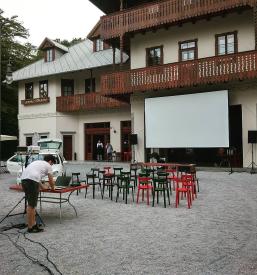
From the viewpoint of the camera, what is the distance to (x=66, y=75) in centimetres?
3072

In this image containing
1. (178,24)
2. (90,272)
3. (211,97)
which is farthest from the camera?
(178,24)

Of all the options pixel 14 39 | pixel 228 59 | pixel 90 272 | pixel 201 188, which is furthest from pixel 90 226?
pixel 14 39

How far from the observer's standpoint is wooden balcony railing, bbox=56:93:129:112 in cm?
2778

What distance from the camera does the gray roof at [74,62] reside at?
28.2m

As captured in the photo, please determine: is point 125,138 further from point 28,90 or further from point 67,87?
point 28,90

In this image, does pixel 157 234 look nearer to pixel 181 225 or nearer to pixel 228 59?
pixel 181 225

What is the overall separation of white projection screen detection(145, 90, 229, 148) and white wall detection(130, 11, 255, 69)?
111 inches

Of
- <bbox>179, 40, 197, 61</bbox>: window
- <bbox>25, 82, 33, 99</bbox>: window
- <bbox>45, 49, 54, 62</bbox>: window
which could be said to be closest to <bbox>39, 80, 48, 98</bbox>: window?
<bbox>25, 82, 33, 99</bbox>: window

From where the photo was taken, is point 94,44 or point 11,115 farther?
point 11,115

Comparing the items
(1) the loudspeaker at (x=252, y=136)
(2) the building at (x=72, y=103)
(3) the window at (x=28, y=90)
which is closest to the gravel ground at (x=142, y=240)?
(1) the loudspeaker at (x=252, y=136)

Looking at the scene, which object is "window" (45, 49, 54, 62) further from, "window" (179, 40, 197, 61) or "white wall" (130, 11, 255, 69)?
"window" (179, 40, 197, 61)

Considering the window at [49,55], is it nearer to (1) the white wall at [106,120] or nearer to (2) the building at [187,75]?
(1) the white wall at [106,120]

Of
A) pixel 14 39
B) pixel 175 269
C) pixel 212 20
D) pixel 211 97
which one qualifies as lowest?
pixel 175 269

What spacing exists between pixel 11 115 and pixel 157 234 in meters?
32.7
